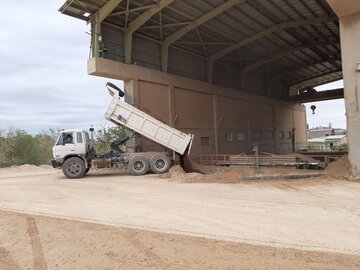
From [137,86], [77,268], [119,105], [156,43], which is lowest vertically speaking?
[77,268]

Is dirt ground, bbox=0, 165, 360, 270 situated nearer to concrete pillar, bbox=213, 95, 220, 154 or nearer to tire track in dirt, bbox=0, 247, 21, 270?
tire track in dirt, bbox=0, 247, 21, 270

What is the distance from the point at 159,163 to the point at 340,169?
895cm

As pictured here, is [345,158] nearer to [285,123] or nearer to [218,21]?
[218,21]

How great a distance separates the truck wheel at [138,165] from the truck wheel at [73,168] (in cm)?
249

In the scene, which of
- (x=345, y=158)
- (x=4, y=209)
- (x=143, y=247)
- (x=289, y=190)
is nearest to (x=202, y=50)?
(x=345, y=158)

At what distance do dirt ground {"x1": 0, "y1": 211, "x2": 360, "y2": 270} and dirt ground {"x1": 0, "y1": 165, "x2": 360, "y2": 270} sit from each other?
0.01 meters

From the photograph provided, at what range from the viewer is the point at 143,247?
239 inches

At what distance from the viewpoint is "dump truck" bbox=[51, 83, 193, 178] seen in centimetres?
1869

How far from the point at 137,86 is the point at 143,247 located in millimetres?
17081

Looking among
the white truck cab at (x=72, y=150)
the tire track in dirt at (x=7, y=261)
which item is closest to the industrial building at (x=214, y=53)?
the white truck cab at (x=72, y=150)

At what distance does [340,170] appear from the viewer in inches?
603

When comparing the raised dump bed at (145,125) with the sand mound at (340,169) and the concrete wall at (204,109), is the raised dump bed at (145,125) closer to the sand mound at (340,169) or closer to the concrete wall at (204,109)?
the concrete wall at (204,109)

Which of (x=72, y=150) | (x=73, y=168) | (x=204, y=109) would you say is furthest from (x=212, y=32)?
(x=73, y=168)

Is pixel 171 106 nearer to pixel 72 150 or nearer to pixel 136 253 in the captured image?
pixel 72 150
